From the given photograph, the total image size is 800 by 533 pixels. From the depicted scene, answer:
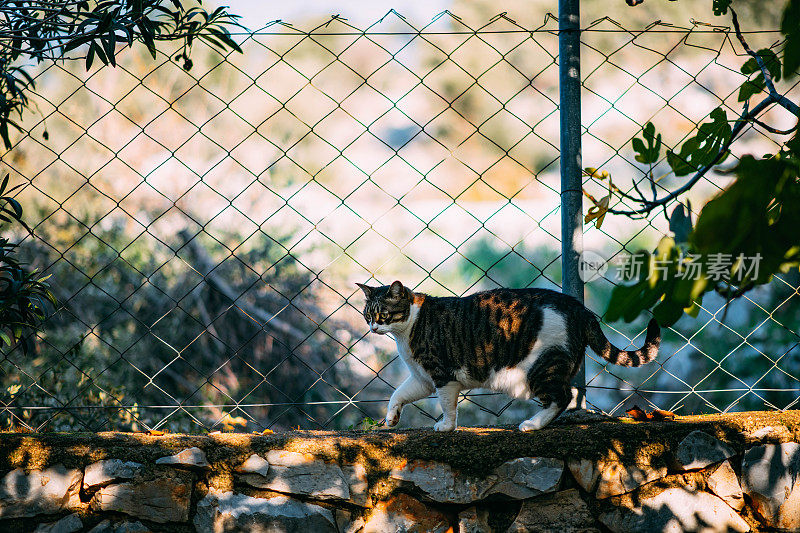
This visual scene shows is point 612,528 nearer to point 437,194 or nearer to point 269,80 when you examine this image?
point 437,194

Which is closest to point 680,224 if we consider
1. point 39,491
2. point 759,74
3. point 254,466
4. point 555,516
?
point 759,74

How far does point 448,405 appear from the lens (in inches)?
92.8

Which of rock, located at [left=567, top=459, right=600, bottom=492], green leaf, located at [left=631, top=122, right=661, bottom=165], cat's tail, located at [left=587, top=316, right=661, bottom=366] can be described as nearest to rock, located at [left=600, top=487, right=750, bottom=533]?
rock, located at [left=567, top=459, right=600, bottom=492]

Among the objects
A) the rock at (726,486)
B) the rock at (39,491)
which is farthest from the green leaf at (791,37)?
the rock at (39,491)

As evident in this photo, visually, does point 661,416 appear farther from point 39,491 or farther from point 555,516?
point 39,491

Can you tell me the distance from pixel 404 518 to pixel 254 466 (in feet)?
1.64

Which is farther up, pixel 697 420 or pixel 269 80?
pixel 269 80

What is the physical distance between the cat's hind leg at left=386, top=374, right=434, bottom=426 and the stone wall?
0.24m

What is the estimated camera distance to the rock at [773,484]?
2246 mm

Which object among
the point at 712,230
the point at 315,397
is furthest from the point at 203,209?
the point at 712,230

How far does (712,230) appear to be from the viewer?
80 cm

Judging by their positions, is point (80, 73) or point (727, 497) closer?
point (727, 497)

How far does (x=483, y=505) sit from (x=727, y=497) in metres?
0.81

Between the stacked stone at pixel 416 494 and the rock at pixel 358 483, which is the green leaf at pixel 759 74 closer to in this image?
the stacked stone at pixel 416 494
